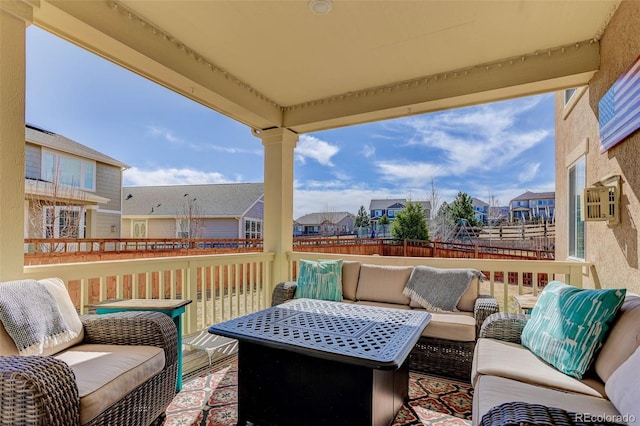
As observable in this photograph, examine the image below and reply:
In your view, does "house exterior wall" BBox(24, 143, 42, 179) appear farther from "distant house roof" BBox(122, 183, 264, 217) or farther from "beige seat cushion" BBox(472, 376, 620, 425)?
"beige seat cushion" BBox(472, 376, 620, 425)

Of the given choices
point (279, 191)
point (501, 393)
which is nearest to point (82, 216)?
point (279, 191)

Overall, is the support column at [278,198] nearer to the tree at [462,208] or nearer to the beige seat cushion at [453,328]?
the beige seat cushion at [453,328]

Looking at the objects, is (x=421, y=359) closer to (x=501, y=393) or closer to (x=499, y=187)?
(x=501, y=393)

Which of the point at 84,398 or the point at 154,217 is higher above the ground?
the point at 154,217

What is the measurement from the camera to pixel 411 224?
7.82m

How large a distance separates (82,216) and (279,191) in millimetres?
4076

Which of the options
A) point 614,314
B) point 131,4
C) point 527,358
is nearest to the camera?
point 614,314

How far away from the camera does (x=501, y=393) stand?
4.91 ft

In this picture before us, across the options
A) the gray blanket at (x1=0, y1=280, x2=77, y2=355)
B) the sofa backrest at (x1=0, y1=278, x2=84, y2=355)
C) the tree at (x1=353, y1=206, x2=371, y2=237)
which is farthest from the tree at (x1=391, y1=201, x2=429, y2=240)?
the gray blanket at (x1=0, y1=280, x2=77, y2=355)

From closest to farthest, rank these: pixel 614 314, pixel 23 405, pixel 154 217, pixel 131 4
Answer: pixel 23 405
pixel 614 314
pixel 131 4
pixel 154 217

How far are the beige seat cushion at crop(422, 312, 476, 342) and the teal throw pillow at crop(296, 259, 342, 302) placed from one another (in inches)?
43.3

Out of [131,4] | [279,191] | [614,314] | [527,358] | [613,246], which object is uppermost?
[131,4]

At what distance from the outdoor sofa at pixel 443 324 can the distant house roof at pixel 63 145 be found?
517 cm

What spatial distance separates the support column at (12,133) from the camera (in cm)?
202
